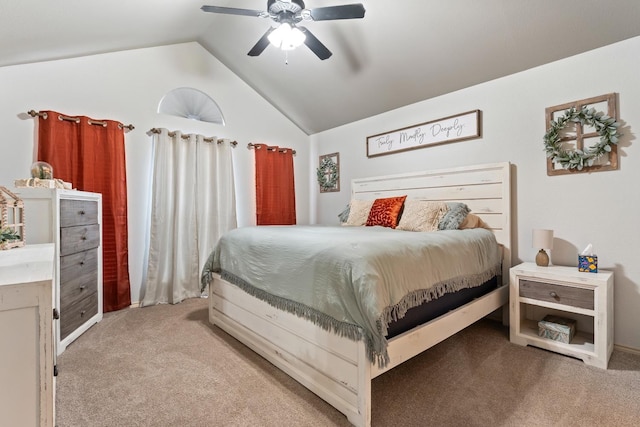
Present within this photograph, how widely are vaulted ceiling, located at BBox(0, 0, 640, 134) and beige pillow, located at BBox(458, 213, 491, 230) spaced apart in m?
1.30

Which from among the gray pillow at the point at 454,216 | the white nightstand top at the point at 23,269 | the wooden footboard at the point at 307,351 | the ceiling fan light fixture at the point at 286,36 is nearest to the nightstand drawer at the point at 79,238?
the white nightstand top at the point at 23,269

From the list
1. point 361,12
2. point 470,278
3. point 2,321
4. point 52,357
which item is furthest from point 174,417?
point 361,12

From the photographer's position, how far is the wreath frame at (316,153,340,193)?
4.31 metres

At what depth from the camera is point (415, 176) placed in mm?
3242

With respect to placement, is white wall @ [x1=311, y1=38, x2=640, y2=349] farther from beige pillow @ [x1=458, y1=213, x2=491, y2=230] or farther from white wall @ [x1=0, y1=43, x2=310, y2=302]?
white wall @ [x1=0, y1=43, x2=310, y2=302]

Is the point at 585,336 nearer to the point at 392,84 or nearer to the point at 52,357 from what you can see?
the point at 392,84

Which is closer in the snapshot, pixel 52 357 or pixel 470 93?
pixel 52 357

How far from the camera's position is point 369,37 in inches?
106

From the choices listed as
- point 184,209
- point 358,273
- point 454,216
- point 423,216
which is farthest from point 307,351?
point 184,209

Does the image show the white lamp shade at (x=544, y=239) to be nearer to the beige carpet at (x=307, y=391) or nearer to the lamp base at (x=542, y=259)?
the lamp base at (x=542, y=259)

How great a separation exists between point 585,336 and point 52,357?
10.1 feet

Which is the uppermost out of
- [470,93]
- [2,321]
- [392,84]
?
[392,84]

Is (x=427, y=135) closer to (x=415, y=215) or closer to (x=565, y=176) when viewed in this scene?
(x=415, y=215)

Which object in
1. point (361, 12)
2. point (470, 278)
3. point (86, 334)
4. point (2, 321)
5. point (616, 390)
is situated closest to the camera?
point (2, 321)
